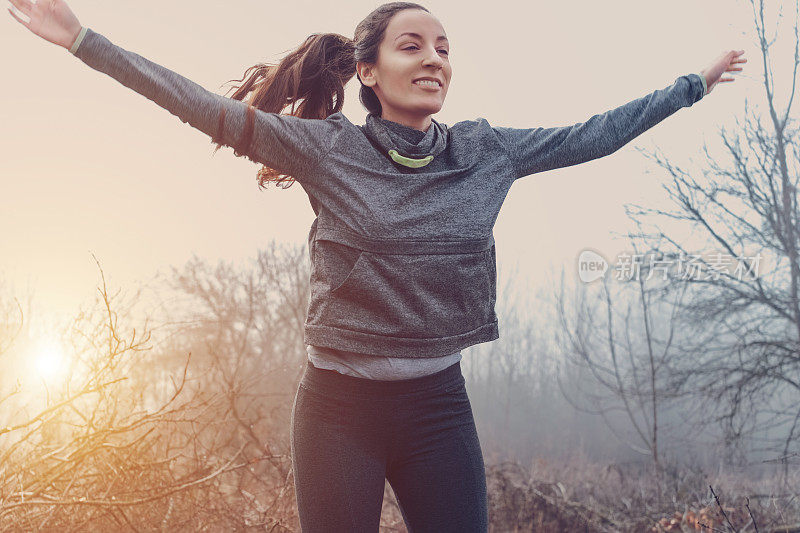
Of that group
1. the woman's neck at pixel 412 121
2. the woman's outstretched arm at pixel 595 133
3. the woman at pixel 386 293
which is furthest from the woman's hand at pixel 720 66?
the woman's neck at pixel 412 121

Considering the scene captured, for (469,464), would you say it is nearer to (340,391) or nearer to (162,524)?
(340,391)

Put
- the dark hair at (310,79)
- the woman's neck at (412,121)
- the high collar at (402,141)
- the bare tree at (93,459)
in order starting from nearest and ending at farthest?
the high collar at (402,141)
the woman's neck at (412,121)
the dark hair at (310,79)
the bare tree at (93,459)

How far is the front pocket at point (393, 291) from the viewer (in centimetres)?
157

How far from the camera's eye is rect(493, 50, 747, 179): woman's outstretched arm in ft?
6.04

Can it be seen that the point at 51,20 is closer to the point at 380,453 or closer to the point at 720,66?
the point at 380,453

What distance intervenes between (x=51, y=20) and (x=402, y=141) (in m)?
0.83

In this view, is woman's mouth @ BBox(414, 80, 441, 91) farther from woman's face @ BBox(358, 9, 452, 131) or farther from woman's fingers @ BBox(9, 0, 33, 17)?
woman's fingers @ BBox(9, 0, 33, 17)

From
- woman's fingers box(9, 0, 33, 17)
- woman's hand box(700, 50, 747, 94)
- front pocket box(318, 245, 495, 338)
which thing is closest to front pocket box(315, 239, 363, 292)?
front pocket box(318, 245, 495, 338)

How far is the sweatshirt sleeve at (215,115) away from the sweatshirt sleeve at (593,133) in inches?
20.8

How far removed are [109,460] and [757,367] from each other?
30.9 feet

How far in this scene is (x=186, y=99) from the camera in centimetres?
146

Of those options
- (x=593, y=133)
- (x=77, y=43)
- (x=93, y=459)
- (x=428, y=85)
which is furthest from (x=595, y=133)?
(x=93, y=459)

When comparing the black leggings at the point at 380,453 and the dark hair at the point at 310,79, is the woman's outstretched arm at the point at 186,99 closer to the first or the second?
the dark hair at the point at 310,79

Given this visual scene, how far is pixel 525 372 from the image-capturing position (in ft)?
72.4
